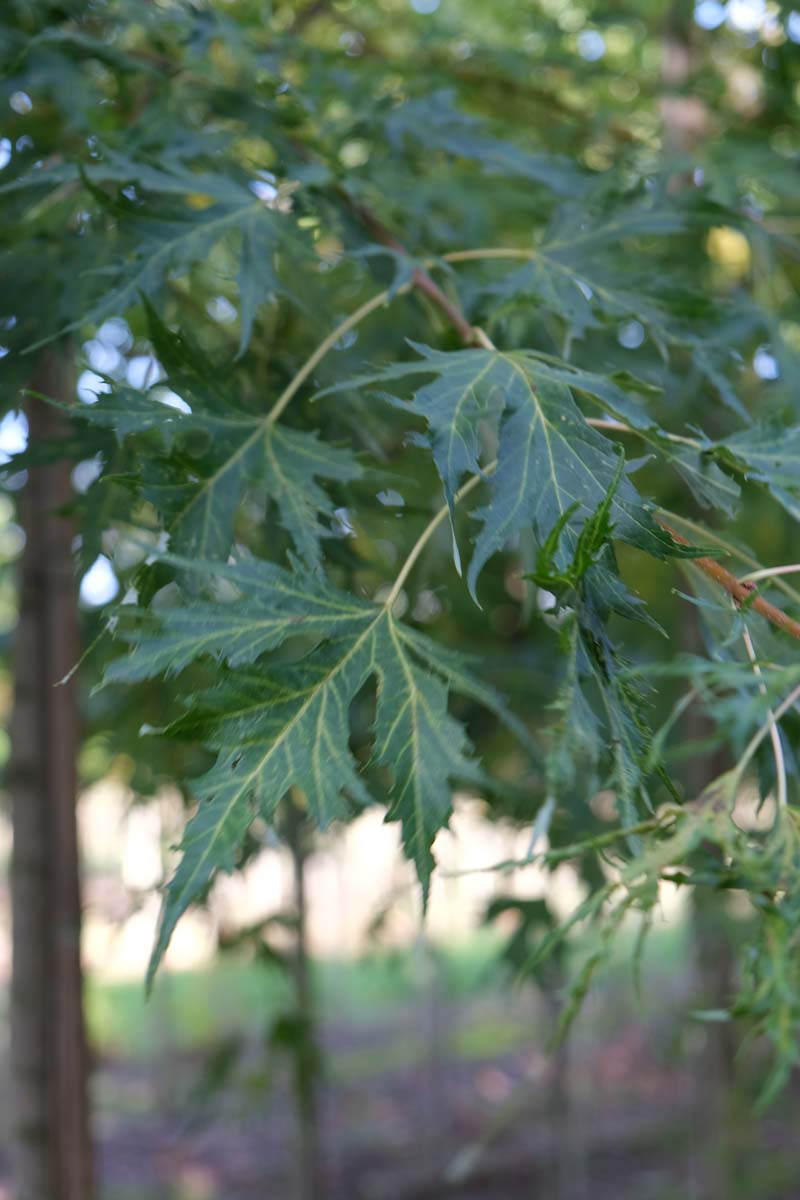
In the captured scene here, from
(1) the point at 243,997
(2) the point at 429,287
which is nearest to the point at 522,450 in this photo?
(2) the point at 429,287

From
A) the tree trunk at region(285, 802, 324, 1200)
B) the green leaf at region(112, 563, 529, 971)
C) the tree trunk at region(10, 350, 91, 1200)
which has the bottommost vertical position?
the tree trunk at region(285, 802, 324, 1200)

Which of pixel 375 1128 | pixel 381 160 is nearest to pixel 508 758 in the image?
pixel 381 160

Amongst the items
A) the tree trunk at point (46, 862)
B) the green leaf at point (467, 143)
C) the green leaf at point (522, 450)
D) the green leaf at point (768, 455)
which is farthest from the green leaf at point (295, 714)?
the tree trunk at point (46, 862)

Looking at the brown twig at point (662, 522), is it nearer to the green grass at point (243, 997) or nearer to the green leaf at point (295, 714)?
the green leaf at point (295, 714)

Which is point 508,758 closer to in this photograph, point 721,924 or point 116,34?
point 721,924

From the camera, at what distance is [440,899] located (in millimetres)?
5152

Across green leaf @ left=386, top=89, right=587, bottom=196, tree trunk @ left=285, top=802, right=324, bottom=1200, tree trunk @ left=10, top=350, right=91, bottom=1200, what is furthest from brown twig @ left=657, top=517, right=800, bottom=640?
tree trunk @ left=285, top=802, right=324, bottom=1200

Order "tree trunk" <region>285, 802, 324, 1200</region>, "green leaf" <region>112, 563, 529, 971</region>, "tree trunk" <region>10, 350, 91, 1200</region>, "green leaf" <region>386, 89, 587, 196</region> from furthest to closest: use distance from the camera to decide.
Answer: "tree trunk" <region>285, 802, 324, 1200</region>
"tree trunk" <region>10, 350, 91, 1200</region>
"green leaf" <region>386, 89, 587, 196</region>
"green leaf" <region>112, 563, 529, 971</region>

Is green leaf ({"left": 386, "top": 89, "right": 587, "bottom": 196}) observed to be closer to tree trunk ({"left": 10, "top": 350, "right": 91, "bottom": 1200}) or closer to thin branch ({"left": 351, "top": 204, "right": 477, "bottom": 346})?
thin branch ({"left": 351, "top": 204, "right": 477, "bottom": 346})

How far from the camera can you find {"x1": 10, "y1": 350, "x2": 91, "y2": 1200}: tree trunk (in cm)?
150

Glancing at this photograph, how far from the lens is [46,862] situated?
5.25 feet

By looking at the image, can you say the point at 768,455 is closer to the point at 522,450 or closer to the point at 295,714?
the point at 522,450

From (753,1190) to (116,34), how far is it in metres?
3.09

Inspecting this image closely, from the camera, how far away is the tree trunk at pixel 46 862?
4.91 feet
